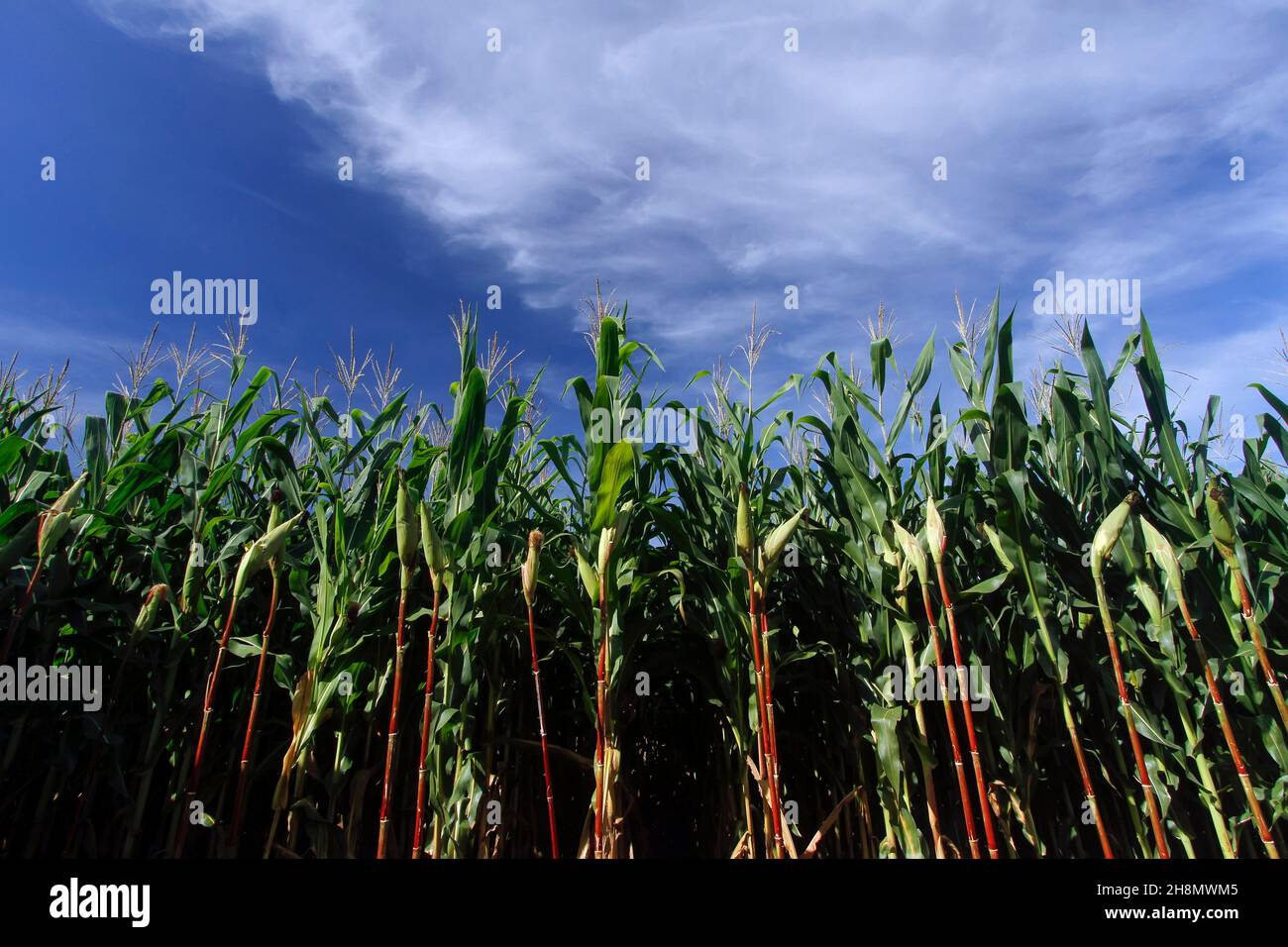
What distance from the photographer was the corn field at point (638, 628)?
222 cm

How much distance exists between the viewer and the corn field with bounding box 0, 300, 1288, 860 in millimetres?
2225

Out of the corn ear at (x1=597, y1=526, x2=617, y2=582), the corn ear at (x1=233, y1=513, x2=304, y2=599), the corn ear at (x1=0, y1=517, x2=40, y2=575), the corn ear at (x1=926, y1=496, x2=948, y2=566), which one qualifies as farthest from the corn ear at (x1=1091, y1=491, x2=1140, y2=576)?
the corn ear at (x1=0, y1=517, x2=40, y2=575)

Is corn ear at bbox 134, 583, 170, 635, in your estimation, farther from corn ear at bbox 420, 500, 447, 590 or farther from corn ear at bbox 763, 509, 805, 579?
corn ear at bbox 763, 509, 805, 579

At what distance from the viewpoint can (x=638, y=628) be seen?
2.54 m

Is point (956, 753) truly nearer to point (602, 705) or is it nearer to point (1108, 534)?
point (1108, 534)

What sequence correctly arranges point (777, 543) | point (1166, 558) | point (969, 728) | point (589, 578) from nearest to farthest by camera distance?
1. point (969, 728)
2. point (1166, 558)
3. point (777, 543)
4. point (589, 578)

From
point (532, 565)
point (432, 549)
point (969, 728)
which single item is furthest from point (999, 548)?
point (432, 549)

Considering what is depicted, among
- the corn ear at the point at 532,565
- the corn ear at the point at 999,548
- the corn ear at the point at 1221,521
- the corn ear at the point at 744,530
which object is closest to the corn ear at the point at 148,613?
the corn ear at the point at 532,565

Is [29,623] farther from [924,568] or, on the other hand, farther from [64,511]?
[924,568]

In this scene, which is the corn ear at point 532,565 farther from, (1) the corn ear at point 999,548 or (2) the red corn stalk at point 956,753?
(1) the corn ear at point 999,548

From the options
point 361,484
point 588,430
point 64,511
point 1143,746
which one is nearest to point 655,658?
point 588,430

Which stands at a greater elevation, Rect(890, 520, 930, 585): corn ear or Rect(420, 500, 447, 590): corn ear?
Rect(420, 500, 447, 590): corn ear

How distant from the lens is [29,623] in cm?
236

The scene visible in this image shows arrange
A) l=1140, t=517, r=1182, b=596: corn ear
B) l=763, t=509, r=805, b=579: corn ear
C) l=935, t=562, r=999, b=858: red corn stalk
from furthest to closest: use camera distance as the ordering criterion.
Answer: l=763, t=509, r=805, b=579: corn ear, l=1140, t=517, r=1182, b=596: corn ear, l=935, t=562, r=999, b=858: red corn stalk
